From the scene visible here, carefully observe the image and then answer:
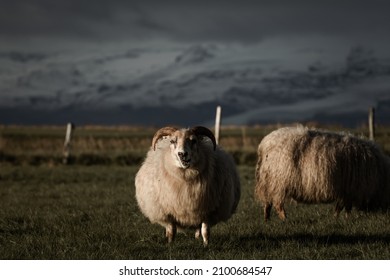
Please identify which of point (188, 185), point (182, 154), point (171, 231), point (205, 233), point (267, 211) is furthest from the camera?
point (267, 211)

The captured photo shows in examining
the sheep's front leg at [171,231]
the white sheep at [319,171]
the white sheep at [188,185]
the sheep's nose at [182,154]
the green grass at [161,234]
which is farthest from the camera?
the white sheep at [319,171]

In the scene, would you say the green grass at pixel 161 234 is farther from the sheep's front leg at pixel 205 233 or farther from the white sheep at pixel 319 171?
the white sheep at pixel 319 171

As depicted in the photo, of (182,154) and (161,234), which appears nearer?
(182,154)

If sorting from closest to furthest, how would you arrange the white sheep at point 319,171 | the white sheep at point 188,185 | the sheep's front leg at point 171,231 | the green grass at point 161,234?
the green grass at point 161,234 < the white sheep at point 188,185 < the sheep's front leg at point 171,231 < the white sheep at point 319,171

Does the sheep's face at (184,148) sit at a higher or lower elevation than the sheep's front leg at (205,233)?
higher

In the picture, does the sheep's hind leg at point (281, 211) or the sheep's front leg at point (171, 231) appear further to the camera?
the sheep's hind leg at point (281, 211)

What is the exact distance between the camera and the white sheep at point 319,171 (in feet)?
32.0

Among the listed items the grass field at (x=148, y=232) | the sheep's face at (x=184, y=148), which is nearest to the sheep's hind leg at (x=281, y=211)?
the grass field at (x=148, y=232)

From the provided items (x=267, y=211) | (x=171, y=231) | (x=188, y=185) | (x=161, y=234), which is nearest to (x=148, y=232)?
(x=161, y=234)

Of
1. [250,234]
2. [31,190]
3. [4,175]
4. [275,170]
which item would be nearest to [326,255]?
[250,234]

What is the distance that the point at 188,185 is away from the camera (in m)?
7.58

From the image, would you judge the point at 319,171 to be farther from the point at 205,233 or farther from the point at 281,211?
the point at 205,233

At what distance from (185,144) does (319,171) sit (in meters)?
3.34

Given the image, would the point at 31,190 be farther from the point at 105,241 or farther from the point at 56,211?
the point at 105,241
